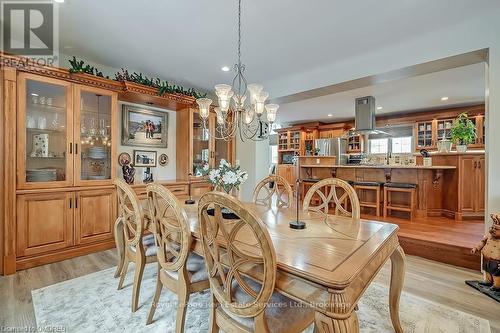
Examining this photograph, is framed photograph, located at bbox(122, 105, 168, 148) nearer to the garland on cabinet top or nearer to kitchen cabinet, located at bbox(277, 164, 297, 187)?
the garland on cabinet top

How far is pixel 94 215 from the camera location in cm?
301

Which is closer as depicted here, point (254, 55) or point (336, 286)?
point (336, 286)

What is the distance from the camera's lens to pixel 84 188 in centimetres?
292

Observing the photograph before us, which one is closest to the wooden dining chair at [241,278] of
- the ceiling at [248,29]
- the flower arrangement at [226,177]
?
the flower arrangement at [226,177]

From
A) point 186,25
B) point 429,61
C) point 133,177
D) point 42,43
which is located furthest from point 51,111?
point 429,61

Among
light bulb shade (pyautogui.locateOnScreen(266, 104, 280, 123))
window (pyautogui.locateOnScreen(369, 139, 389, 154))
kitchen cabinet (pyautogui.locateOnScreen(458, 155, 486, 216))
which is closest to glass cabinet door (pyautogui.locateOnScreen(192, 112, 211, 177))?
light bulb shade (pyautogui.locateOnScreen(266, 104, 280, 123))

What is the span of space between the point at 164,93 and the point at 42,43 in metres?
1.42

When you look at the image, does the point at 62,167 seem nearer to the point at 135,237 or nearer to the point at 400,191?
the point at 135,237

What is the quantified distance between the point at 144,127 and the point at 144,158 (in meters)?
0.50

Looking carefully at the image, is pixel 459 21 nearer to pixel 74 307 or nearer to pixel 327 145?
pixel 74 307

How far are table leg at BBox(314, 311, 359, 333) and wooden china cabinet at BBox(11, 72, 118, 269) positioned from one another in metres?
3.03

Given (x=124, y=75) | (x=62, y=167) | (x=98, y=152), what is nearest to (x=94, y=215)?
(x=62, y=167)

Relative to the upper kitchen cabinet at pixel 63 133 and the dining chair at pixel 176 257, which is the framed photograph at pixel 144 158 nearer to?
the upper kitchen cabinet at pixel 63 133

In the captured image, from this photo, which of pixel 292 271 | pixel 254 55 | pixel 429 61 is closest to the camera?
pixel 292 271
